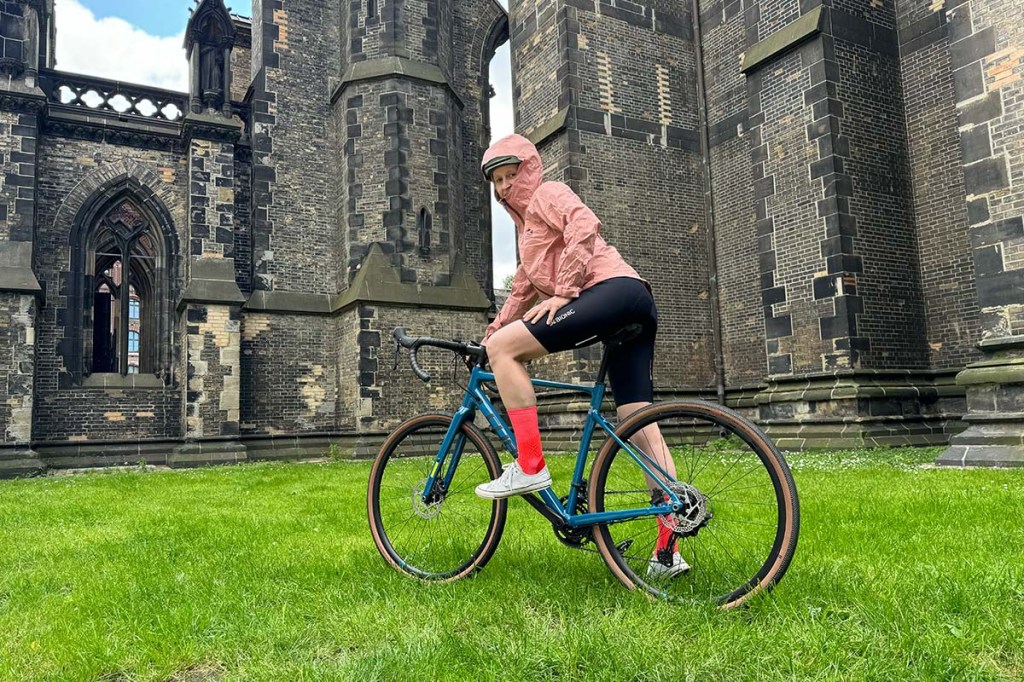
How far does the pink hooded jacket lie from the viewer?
2.85m

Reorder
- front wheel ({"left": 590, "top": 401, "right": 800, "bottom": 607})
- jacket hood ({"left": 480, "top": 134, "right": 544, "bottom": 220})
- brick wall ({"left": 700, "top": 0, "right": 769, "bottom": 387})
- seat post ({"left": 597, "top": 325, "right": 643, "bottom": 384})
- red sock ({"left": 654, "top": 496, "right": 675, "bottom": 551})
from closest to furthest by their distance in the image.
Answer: front wheel ({"left": 590, "top": 401, "right": 800, "bottom": 607}), red sock ({"left": 654, "top": 496, "right": 675, "bottom": 551}), seat post ({"left": 597, "top": 325, "right": 643, "bottom": 384}), jacket hood ({"left": 480, "top": 134, "right": 544, "bottom": 220}), brick wall ({"left": 700, "top": 0, "right": 769, "bottom": 387})

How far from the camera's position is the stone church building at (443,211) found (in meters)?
10.2

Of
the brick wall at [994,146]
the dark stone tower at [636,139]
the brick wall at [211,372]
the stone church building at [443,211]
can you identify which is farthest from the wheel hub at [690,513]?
the brick wall at [211,372]

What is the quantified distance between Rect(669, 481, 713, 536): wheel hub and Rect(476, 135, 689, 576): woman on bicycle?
5cm

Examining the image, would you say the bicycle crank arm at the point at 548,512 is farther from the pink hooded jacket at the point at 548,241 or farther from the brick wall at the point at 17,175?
the brick wall at the point at 17,175

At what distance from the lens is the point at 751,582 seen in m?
2.43

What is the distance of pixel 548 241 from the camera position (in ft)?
9.97

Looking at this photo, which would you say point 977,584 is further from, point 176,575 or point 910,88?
point 910,88

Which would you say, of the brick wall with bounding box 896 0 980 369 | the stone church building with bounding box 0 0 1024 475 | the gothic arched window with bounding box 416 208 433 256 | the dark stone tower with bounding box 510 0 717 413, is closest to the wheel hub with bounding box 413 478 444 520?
the stone church building with bounding box 0 0 1024 475

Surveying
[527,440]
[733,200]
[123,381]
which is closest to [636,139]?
[733,200]

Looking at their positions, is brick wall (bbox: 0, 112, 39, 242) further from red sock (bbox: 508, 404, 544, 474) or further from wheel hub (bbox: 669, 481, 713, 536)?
wheel hub (bbox: 669, 481, 713, 536)

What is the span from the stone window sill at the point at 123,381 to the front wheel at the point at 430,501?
12.9 m

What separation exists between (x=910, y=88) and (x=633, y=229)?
16.0 ft

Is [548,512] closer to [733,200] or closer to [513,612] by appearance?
[513,612]
